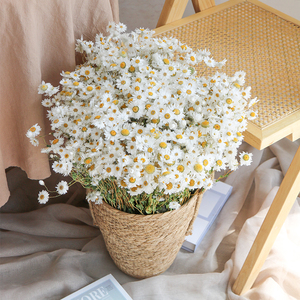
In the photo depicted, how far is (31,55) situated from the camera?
0.70 meters

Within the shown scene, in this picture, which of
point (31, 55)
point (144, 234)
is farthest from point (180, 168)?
point (31, 55)

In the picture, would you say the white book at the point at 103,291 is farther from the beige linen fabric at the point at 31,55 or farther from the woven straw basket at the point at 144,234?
the beige linen fabric at the point at 31,55

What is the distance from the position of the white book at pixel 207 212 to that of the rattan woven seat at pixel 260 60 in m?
0.18

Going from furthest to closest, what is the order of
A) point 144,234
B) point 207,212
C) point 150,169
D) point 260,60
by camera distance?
point 207,212 < point 260,60 < point 144,234 < point 150,169

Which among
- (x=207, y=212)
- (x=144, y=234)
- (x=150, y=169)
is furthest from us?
(x=207, y=212)

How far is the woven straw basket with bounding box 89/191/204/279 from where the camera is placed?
29.5 inches

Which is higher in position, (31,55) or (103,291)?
(31,55)

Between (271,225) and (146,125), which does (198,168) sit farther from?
(271,225)

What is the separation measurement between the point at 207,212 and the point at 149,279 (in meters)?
0.31

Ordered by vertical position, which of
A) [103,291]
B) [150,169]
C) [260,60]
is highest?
[260,60]

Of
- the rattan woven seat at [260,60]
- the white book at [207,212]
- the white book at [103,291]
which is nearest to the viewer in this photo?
the rattan woven seat at [260,60]

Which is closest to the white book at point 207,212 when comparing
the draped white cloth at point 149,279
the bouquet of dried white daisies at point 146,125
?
the draped white cloth at point 149,279

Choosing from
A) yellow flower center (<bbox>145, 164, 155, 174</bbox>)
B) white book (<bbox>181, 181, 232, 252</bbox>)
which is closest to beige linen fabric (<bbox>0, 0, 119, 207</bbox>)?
yellow flower center (<bbox>145, 164, 155, 174</bbox>)

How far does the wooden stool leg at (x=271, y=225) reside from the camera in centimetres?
75
